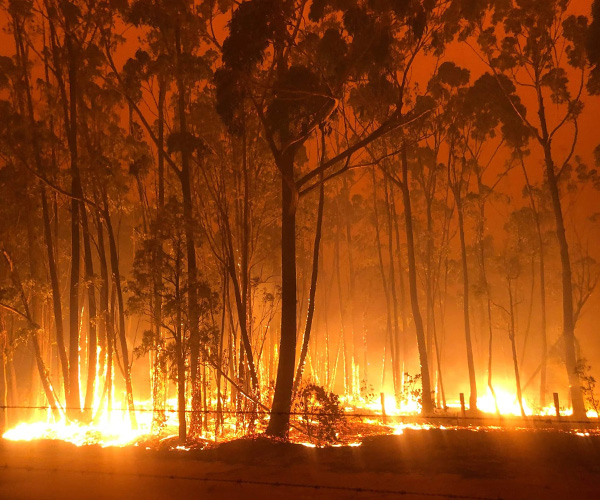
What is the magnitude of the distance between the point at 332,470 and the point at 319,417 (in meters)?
3.36

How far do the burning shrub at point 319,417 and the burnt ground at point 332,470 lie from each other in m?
0.88

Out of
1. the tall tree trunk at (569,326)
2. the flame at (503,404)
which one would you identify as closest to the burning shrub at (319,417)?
the tall tree trunk at (569,326)

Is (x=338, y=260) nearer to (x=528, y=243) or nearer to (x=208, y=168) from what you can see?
(x=528, y=243)

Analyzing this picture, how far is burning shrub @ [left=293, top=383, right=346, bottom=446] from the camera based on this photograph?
11.8 m

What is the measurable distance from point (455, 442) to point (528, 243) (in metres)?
21.2

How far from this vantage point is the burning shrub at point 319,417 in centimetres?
1181

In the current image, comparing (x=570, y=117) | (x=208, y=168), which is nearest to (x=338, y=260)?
(x=570, y=117)

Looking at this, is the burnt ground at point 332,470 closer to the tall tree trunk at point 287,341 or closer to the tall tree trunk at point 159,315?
the tall tree trunk at point 287,341

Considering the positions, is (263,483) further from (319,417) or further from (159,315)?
(159,315)

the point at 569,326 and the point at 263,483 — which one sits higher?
the point at 569,326

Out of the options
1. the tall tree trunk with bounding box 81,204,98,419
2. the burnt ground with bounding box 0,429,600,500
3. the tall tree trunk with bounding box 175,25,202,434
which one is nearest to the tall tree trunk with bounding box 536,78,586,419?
the burnt ground with bounding box 0,429,600,500

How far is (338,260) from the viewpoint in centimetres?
3606

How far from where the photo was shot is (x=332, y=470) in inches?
342

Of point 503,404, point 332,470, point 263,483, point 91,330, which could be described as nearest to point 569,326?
point 332,470
